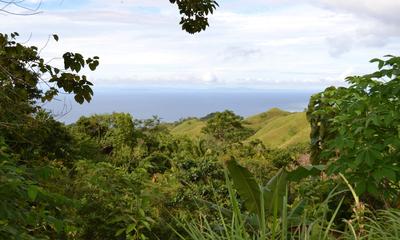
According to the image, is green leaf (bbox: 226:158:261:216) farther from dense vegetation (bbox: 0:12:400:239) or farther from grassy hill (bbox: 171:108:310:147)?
grassy hill (bbox: 171:108:310:147)

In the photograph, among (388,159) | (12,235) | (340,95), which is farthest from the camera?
(340,95)

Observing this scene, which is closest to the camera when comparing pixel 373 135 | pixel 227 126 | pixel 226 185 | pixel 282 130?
pixel 373 135

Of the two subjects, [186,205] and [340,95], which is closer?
[340,95]

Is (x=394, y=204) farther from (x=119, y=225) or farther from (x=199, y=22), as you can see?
(x=119, y=225)

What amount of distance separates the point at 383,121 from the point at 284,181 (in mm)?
1975

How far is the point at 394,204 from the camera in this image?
4711mm

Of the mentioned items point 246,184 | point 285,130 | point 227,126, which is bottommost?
point 285,130

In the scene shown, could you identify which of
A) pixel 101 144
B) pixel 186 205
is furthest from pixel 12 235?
pixel 101 144

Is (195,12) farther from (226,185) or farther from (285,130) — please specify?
(285,130)

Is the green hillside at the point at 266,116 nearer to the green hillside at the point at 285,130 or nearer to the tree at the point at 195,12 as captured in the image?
the green hillside at the point at 285,130

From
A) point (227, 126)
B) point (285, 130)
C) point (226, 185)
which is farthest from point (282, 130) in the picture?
point (226, 185)

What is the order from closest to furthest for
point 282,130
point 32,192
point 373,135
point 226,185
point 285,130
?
point 32,192 < point 373,135 < point 226,185 < point 282,130 < point 285,130

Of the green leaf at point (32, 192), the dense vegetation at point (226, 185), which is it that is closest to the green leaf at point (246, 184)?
the dense vegetation at point (226, 185)

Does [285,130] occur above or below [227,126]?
below
